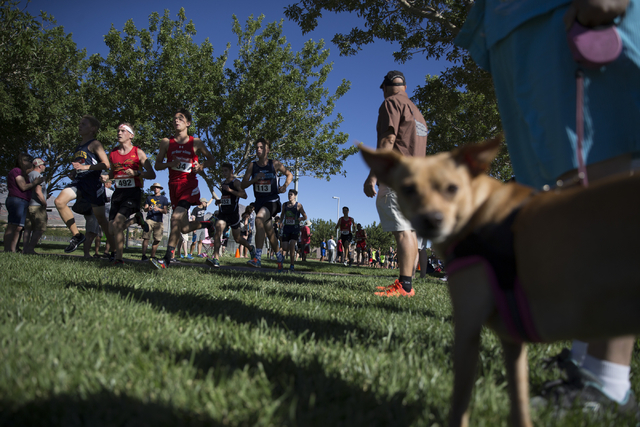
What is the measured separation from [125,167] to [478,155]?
270 inches

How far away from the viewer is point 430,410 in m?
1.40

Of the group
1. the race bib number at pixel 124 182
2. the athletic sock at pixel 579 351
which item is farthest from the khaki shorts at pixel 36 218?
the athletic sock at pixel 579 351

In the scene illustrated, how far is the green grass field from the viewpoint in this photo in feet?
3.95

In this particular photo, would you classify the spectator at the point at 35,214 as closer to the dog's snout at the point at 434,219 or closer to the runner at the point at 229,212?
the runner at the point at 229,212

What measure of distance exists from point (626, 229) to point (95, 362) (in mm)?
1926

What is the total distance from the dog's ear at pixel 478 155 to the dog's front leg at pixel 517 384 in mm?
602

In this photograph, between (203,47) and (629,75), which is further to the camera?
(203,47)

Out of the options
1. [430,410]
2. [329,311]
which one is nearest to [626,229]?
[430,410]

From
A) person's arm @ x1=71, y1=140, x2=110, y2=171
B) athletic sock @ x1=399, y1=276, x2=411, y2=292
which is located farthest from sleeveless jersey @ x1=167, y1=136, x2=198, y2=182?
athletic sock @ x1=399, y1=276, x2=411, y2=292

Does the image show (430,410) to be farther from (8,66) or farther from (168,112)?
(168,112)

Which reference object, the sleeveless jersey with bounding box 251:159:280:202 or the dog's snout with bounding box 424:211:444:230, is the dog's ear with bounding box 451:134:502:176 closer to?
the dog's snout with bounding box 424:211:444:230

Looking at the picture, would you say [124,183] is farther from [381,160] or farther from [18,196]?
[381,160]

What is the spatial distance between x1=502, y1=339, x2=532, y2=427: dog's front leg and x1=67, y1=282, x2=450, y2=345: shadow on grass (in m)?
1.00

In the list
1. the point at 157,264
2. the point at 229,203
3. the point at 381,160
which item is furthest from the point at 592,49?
the point at 229,203
